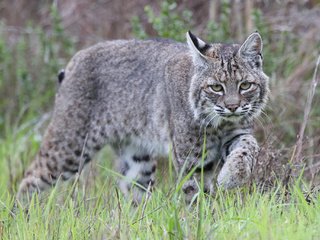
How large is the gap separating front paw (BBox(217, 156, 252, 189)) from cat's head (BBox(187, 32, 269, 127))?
0.31 m

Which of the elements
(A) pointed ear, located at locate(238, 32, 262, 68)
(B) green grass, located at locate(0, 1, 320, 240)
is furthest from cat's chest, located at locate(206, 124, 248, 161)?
(A) pointed ear, located at locate(238, 32, 262, 68)

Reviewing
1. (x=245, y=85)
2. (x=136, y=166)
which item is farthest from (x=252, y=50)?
(x=136, y=166)

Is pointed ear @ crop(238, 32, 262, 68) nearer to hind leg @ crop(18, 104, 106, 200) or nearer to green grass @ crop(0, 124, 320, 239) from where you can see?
green grass @ crop(0, 124, 320, 239)

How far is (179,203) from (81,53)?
285cm

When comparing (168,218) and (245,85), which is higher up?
(245,85)

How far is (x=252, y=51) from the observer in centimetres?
596

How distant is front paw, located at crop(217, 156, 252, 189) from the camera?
5.46 metres

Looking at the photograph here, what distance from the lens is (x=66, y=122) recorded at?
7.04 m

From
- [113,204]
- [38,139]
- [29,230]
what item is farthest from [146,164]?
[29,230]

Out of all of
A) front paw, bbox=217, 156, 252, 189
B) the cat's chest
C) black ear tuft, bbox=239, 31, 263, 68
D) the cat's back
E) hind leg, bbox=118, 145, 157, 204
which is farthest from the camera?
hind leg, bbox=118, 145, 157, 204

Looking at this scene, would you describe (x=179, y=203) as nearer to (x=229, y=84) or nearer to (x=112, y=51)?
(x=229, y=84)

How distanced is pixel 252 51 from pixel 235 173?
91 centimetres

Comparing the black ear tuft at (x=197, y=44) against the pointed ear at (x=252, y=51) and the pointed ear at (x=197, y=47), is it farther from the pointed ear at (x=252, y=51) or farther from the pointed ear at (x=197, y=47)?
the pointed ear at (x=252, y=51)

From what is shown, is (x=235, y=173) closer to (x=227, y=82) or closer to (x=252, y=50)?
(x=227, y=82)
